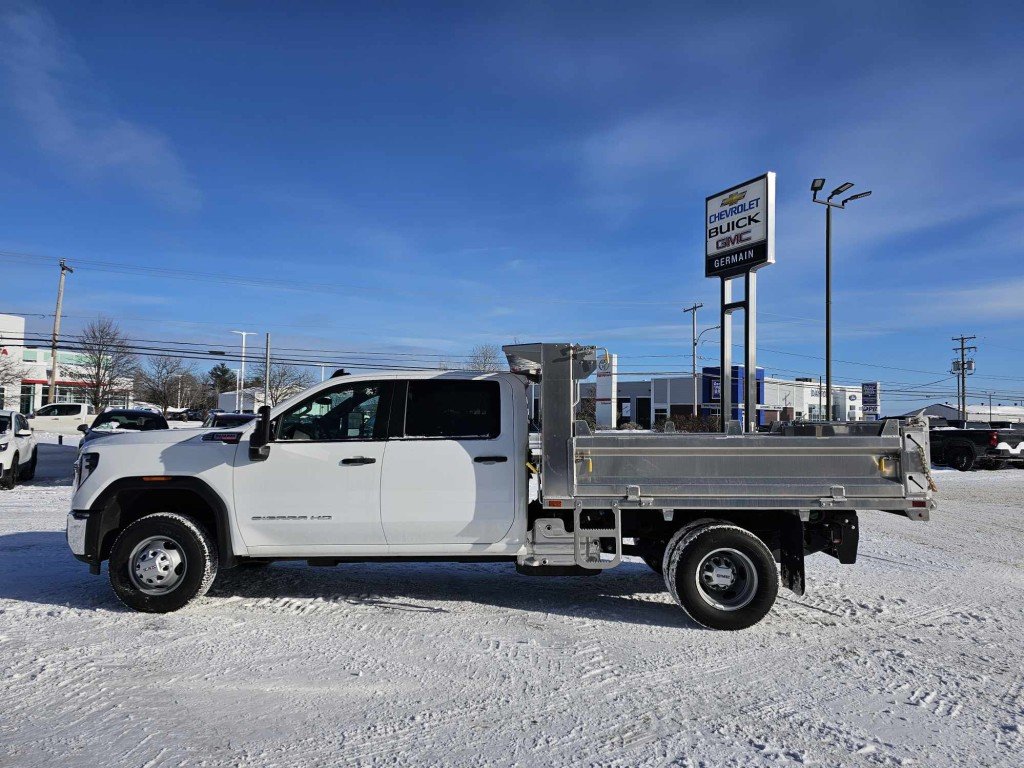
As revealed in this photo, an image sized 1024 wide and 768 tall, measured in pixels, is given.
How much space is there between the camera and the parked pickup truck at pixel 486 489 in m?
5.50

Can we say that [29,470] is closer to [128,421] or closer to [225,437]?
[128,421]

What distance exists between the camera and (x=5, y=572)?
7168 millimetres

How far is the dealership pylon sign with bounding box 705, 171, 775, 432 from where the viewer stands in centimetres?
1239

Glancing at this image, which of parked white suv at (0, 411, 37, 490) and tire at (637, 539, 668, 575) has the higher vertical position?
parked white suv at (0, 411, 37, 490)

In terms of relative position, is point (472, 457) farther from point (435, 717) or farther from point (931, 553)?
point (931, 553)

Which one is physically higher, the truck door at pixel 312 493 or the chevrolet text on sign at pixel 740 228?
the chevrolet text on sign at pixel 740 228

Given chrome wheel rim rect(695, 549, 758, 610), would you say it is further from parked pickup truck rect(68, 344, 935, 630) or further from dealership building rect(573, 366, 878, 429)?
dealership building rect(573, 366, 878, 429)

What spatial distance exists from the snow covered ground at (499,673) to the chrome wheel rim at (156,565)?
0.27m

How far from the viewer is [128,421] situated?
51.9 ft

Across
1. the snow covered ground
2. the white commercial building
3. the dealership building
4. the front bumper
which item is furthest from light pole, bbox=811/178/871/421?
the white commercial building

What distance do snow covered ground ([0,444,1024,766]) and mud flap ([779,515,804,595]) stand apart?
29 cm

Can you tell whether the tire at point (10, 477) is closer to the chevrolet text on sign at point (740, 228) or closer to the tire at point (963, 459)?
the chevrolet text on sign at point (740, 228)

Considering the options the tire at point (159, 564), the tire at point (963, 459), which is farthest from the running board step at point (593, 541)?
the tire at point (963, 459)

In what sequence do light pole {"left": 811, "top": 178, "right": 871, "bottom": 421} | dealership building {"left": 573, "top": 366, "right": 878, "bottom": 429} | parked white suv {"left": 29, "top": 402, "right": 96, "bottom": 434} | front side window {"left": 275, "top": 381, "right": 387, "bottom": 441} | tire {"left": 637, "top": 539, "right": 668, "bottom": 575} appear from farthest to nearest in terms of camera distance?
dealership building {"left": 573, "top": 366, "right": 878, "bottom": 429} < parked white suv {"left": 29, "top": 402, "right": 96, "bottom": 434} < light pole {"left": 811, "top": 178, "right": 871, "bottom": 421} < tire {"left": 637, "top": 539, "right": 668, "bottom": 575} < front side window {"left": 275, "top": 381, "right": 387, "bottom": 441}
